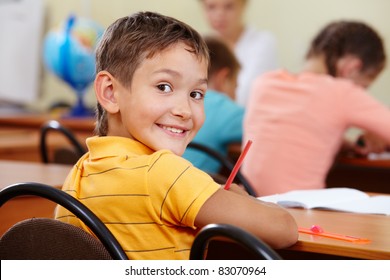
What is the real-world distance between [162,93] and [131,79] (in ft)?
0.21

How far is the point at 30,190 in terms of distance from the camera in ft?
4.36

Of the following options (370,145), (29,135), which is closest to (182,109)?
(370,145)

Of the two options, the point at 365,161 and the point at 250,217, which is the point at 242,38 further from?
the point at 250,217

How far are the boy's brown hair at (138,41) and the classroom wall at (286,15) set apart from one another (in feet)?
8.89

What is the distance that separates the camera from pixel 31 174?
2170mm

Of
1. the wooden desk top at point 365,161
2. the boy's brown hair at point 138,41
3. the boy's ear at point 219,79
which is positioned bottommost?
the wooden desk top at point 365,161

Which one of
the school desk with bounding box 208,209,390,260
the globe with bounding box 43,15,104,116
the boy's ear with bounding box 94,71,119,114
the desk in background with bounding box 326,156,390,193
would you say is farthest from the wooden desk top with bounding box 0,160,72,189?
the globe with bounding box 43,15,104,116

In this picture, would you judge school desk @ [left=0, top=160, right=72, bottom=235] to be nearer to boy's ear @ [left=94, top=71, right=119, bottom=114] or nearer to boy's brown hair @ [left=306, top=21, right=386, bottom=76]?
boy's ear @ [left=94, top=71, right=119, bottom=114]

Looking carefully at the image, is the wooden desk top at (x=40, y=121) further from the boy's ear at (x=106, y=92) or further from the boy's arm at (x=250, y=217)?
the boy's arm at (x=250, y=217)

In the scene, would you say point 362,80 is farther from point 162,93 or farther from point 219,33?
point 219,33

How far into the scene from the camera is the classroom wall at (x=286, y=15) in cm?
409

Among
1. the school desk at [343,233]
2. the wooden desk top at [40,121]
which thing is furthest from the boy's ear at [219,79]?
the school desk at [343,233]
